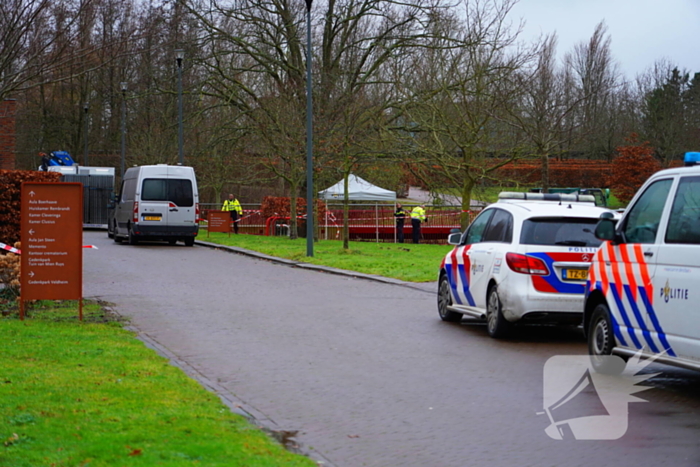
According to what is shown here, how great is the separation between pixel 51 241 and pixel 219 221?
27.3 meters

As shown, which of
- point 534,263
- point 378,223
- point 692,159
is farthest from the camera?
point 378,223

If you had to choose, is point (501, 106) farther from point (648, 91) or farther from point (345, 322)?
point (648, 91)

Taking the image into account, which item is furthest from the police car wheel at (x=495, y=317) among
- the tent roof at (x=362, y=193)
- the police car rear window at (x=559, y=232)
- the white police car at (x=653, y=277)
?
the tent roof at (x=362, y=193)

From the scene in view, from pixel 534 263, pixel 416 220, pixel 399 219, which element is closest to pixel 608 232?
pixel 534 263

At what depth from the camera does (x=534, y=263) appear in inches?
418

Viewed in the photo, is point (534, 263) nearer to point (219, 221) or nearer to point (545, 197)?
point (545, 197)

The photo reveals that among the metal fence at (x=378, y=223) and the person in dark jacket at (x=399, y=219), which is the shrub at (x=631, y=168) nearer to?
the metal fence at (x=378, y=223)

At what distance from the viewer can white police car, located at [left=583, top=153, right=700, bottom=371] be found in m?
7.21

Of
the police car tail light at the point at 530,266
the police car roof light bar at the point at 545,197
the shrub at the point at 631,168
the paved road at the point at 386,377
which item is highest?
the shrub at the point at 631,168

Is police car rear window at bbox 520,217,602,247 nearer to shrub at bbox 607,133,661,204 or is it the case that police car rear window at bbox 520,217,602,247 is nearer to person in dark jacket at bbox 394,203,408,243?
person in dark jacket at bbox 394,203,408,243

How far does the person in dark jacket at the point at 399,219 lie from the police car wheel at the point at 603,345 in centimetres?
2781

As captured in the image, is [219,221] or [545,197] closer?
[545,197]

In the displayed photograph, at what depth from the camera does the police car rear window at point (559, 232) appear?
1077cm

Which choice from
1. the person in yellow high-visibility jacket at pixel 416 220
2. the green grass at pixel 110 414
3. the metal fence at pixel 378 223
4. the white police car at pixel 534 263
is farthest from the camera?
the metal fence at pixel 378 223
